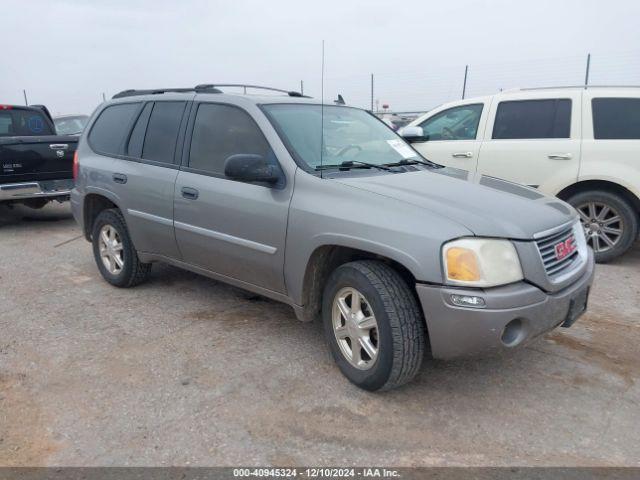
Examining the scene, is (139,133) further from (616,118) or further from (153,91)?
(616,118)

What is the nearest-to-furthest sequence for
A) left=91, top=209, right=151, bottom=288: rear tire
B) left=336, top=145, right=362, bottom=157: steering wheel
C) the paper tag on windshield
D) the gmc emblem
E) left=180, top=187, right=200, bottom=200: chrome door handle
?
the gmc emblem < left=336, top=145, right=362, bottom=157: steering wheel < left=180, top=187, right=200, bottom=200: chrome door handle < the paper tag on windshield < left=91, top=209, right=151, bottom=288: rear tire

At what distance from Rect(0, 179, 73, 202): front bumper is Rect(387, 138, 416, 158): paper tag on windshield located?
5.30m

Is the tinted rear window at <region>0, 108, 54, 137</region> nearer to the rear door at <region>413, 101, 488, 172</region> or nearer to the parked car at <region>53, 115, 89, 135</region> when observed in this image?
the parked car at <region>53, 115, 89, 135</region>

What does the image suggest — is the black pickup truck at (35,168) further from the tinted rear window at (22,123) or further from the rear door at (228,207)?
the rear door at (228,207)

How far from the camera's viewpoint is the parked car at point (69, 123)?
39.5ft

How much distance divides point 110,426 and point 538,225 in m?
2.52

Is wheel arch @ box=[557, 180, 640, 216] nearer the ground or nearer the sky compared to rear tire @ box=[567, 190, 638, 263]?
nearer the sky

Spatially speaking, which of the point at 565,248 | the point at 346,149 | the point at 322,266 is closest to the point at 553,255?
the point at 565,248

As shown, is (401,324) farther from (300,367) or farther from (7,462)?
(7,462)

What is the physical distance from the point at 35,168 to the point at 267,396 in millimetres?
5983

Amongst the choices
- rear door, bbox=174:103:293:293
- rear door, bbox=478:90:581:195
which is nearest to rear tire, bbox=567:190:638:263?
rear door, bbox=478:90:581:195

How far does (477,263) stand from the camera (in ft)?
8.85

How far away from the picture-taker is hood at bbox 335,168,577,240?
2.83 metres

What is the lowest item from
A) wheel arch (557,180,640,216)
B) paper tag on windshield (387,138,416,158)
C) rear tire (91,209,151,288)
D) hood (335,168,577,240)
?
rear tire (91,209,151,288)
